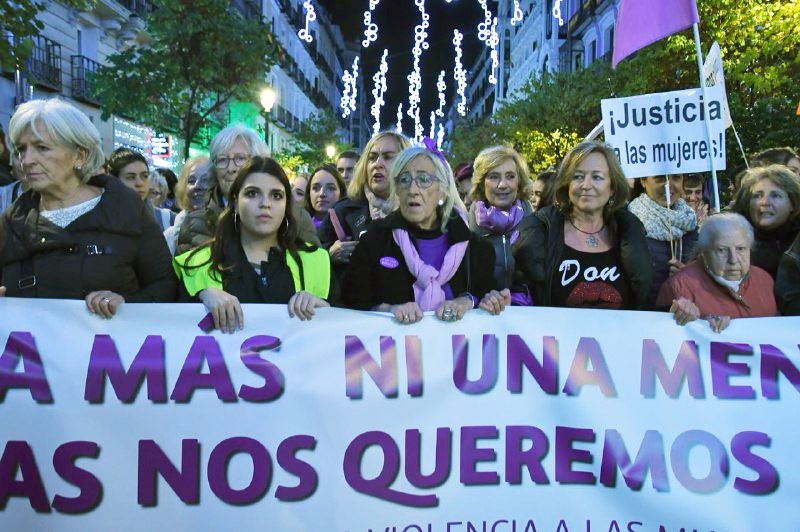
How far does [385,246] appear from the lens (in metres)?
3.46

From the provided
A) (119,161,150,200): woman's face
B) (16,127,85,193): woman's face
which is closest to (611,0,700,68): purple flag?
(119,161,150,200): woman's face

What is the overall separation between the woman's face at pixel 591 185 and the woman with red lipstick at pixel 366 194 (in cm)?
118

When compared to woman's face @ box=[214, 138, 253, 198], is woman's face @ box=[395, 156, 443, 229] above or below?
below

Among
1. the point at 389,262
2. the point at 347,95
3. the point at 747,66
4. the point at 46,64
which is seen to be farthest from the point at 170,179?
the point at 347,95

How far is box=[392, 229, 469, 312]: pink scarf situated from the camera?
3.35 meters

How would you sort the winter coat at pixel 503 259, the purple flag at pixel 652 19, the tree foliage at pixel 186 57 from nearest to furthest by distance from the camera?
1. the winter coat at pixel 503 259
2. the purple flag at pixel 652 19
3. the tree foliage at pixel 186 57

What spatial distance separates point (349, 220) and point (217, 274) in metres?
1.56

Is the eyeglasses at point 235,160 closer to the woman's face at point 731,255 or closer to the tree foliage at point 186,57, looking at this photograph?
the woman's face at point 731,255

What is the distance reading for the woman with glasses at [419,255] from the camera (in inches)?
134

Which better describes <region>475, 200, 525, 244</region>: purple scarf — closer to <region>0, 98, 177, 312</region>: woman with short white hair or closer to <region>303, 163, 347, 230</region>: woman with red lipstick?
<region>303, 163, 347, 230</region>: woman with red lipstick

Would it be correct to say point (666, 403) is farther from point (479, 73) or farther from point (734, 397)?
point (479, 73)

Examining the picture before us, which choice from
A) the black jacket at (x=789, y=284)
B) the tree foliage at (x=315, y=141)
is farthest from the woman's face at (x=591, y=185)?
the tree foliage at (x=315, y=141)

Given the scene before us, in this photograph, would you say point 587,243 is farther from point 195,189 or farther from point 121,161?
point 121,161

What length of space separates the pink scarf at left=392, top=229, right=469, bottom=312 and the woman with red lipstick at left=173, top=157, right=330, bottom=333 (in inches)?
13.4
